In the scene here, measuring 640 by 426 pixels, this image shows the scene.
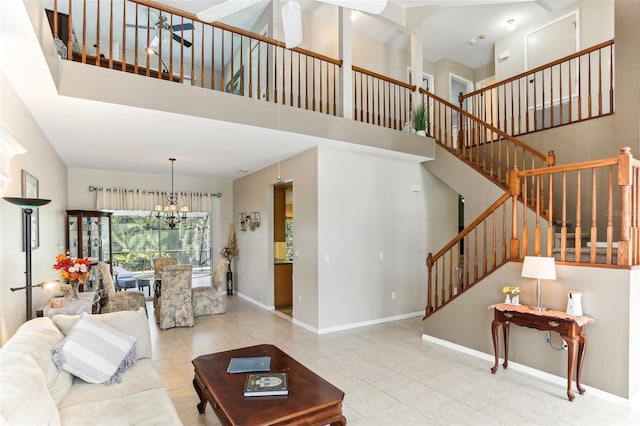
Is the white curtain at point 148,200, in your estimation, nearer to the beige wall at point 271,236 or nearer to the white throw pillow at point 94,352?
the beige wall at point 271,236

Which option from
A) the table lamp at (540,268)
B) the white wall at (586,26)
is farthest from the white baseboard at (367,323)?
the white wall at (586,26)

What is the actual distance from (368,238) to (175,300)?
321 centimetres

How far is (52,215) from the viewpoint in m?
5.12

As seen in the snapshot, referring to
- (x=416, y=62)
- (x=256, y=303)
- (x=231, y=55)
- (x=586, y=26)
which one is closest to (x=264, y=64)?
(x=231, y=55)

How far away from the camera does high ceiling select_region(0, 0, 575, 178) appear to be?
9.04 ft

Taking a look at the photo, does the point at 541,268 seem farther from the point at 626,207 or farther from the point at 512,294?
the point at 626,207

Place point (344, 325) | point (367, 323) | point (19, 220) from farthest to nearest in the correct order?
point (367, 323) → point (344, 325) → point (19, 220)

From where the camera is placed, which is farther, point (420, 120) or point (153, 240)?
point (153, 240)

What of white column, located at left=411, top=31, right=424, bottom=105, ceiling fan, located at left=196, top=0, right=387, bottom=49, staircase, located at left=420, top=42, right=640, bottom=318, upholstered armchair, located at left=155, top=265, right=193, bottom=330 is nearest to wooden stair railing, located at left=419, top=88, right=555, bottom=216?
staircase, located at left=420, top=42, right=640, bottom=318

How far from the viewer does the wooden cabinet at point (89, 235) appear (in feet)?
21.2

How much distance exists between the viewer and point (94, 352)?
8.36ft

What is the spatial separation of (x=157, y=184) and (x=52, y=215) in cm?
284

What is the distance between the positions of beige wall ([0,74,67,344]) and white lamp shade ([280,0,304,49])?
2241 millimetres

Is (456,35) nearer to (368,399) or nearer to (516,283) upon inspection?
(516,283)
